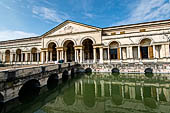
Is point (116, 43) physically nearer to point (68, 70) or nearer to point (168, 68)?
point (168, 68)

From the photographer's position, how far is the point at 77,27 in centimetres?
2178

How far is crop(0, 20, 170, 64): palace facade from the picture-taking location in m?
16.7

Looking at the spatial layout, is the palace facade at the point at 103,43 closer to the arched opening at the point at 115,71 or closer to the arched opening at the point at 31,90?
the arched opening at the point at 115,71

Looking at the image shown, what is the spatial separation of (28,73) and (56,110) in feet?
13.4

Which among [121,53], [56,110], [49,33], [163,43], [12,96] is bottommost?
[56,110]

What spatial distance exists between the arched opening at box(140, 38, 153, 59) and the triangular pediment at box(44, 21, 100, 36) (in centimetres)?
939

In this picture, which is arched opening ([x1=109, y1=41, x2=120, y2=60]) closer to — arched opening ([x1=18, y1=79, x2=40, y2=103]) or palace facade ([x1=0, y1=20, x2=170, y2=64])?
palace facade ([x1=0, y1=20, x2=170, y2=64])

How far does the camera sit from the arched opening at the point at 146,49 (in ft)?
57.4

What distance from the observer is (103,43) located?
19.7 metres

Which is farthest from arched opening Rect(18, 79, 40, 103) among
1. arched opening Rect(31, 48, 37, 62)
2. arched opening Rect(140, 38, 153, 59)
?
arched opening Rect(31, 48, 37, 62)

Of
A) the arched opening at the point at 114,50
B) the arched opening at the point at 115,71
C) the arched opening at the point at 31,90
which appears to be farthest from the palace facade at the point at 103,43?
the arched opening at the point at 31,90

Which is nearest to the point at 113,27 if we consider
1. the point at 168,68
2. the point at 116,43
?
the point at 116,43

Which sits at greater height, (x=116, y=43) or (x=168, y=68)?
(x=116, y=43)

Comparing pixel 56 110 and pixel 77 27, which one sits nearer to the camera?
pixel 56 110
